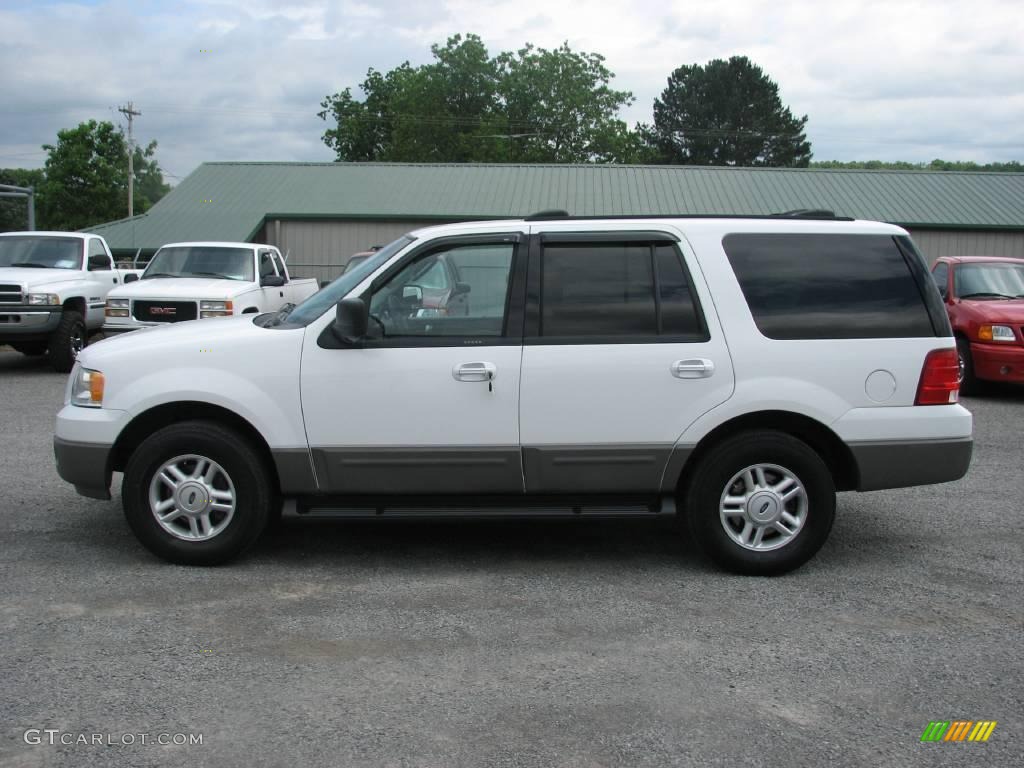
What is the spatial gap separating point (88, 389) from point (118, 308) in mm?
8388

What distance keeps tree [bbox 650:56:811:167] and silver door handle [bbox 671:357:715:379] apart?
67276mm

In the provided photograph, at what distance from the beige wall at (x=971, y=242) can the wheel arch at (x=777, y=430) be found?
28149mm

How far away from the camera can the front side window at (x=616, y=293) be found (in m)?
5.16

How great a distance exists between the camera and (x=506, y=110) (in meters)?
62.8

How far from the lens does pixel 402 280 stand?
17.2 feet

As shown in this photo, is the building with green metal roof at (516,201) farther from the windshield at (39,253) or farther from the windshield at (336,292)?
the windshield at (336,292)

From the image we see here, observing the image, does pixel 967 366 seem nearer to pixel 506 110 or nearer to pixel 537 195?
pixel 537 195

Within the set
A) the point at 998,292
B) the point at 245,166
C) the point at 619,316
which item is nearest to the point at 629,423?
the point at 619,316

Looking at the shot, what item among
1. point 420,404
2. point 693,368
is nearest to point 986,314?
point 693,368

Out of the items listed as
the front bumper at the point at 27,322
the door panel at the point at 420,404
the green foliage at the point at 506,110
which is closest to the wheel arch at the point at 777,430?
the door panel at the point at 420,404

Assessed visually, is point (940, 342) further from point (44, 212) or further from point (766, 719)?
point (44, 212)

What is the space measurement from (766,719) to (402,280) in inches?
112

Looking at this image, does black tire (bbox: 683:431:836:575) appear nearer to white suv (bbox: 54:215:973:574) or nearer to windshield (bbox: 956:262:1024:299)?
white suv (bbox: 54:215:973:574)

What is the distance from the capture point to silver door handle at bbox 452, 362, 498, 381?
505cm
